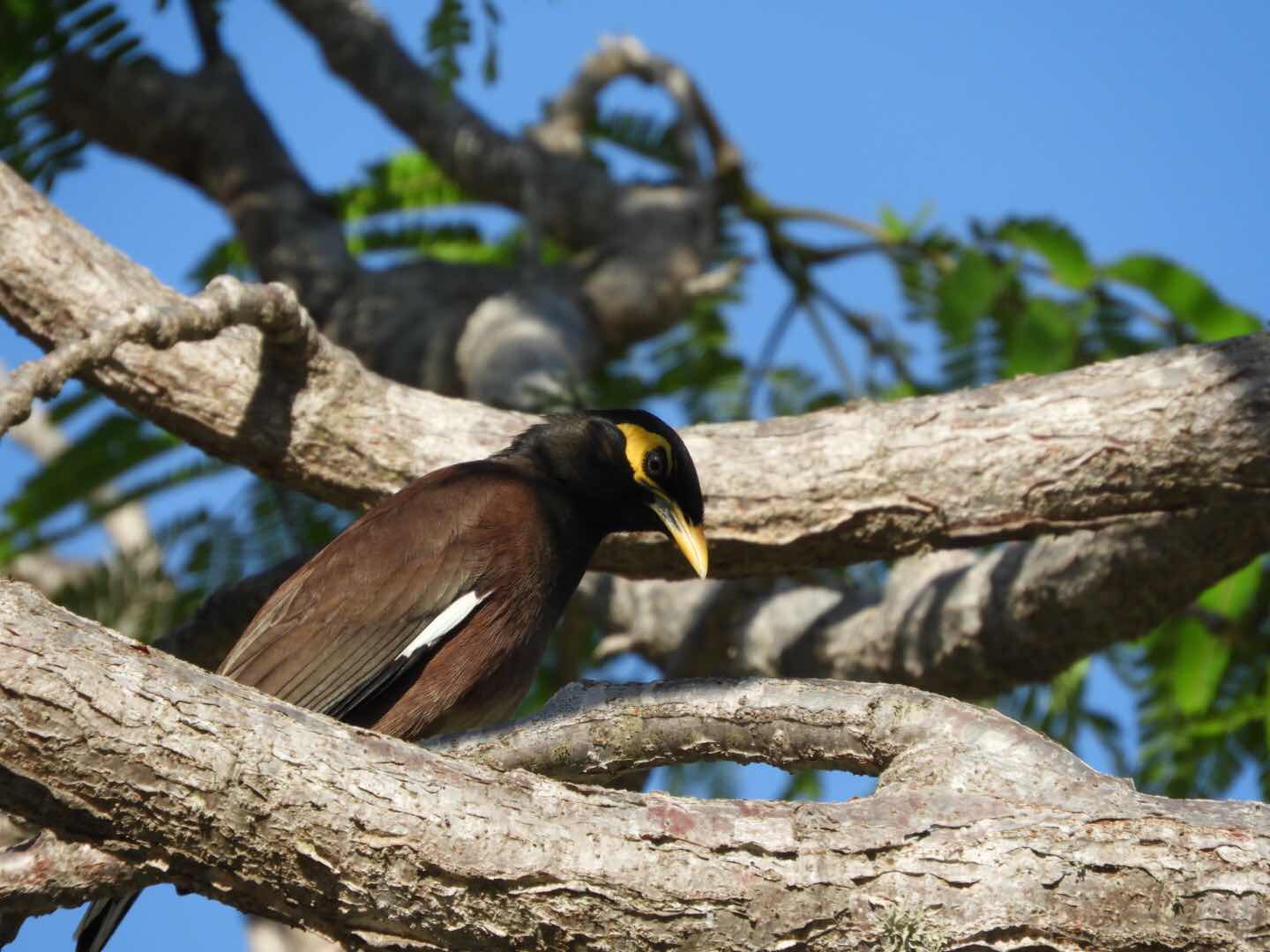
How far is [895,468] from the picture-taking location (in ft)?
15.1

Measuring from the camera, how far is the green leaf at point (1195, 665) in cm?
564


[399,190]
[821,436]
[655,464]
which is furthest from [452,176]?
[821,436]

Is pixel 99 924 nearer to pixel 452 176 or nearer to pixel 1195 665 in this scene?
pixel 1195 665

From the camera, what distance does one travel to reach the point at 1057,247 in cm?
575

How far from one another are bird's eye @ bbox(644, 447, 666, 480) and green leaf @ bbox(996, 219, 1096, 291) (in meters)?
1.94

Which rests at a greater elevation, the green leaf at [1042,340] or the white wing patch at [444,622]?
the green leaf at [1042,340]

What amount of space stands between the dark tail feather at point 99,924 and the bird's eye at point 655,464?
1928 millimetres

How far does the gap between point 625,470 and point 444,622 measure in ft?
2.79

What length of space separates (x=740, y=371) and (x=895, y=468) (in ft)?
10.5

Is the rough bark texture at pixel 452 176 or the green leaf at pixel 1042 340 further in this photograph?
the rough bark texture at pixel 452 176

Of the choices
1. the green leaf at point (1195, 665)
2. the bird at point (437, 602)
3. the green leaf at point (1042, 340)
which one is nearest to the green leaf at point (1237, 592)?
the green leaf at point (1195, 665)

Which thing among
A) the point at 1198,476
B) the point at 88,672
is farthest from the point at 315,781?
the point at 1198,476

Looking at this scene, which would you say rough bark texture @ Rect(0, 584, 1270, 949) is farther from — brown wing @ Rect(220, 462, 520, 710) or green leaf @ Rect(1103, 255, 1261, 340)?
green leaf @ Rect(1103, 255, 1261, 340)

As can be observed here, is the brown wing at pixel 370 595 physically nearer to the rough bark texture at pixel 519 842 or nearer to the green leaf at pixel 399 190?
the rough bark texture at pixel 519 842
